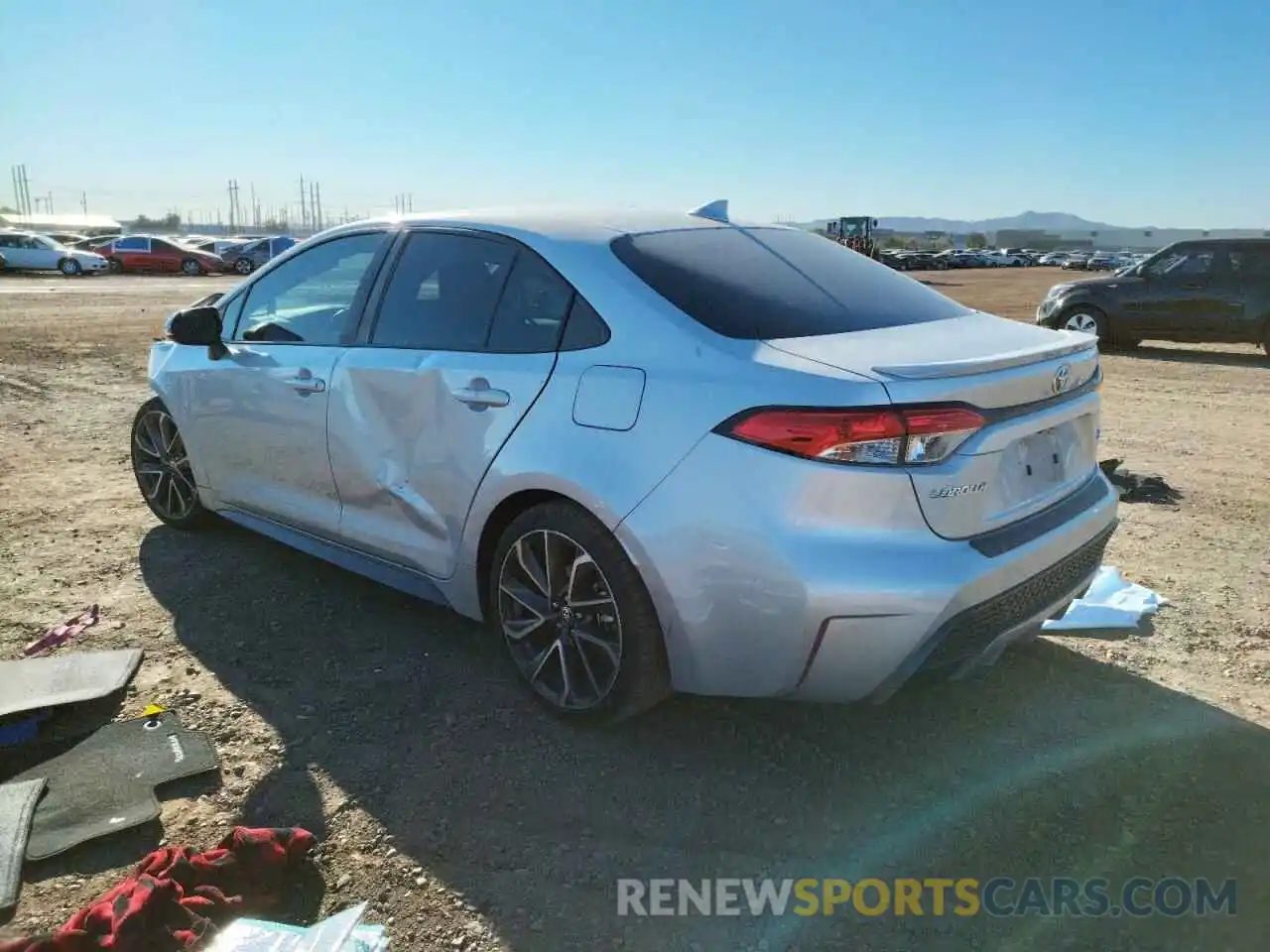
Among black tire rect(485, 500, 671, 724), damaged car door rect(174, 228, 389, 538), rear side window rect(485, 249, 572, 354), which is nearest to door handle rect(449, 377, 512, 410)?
rear side window rect(485, 249, 572, 354)

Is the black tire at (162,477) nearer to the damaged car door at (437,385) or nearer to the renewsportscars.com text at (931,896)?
the damaged car door at (437,385)

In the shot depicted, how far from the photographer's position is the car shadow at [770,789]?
2396mm

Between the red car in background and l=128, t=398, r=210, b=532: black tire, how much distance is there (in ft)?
120

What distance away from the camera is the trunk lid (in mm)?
2555

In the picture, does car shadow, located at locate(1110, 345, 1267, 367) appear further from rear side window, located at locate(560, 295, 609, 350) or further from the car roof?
rear side window, located at locate(560, 295, 609, 350)

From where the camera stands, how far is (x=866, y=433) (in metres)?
2.49

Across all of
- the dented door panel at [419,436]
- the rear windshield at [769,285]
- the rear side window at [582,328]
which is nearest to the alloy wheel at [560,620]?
the dented door panel at [419,436]

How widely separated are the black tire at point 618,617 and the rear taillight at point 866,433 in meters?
0.61

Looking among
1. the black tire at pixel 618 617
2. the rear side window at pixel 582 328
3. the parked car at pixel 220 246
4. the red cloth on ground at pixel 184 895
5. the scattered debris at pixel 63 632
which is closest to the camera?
the red cloth on ground at pixel 184 895

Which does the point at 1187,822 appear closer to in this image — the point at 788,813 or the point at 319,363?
the point at 788,813

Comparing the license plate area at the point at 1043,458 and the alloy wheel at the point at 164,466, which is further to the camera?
the alloy wheel at the point at 164,466

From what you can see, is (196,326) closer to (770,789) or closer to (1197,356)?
(770,789)

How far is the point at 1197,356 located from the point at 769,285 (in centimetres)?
1271

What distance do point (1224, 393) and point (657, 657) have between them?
920cm
